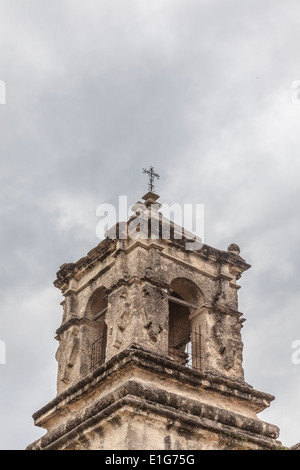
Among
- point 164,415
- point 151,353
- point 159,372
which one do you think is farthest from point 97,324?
point 164,415

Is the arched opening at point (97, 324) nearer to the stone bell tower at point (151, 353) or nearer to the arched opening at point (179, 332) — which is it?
the stone bell tower at point (151, 353)

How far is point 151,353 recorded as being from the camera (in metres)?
11.8

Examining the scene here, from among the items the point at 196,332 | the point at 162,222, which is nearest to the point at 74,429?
the point at 196,332

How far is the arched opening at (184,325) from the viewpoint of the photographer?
13.3 meters

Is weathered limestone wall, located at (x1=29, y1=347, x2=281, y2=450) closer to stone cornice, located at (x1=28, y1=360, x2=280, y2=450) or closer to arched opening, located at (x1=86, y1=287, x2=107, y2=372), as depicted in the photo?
stone cornice, located at (x1=28, y1=360, x2=280, y2=450)

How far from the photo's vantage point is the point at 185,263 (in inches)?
540

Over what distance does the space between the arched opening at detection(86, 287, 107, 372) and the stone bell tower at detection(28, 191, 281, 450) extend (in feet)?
0.06

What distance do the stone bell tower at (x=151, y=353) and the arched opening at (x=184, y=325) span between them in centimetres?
2

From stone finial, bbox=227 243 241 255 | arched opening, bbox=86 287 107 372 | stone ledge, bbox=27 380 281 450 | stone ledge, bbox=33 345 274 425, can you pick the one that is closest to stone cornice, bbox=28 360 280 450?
stone ledge, bbox=27 380 281 450

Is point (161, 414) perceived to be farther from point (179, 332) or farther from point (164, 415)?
point (179, 332)

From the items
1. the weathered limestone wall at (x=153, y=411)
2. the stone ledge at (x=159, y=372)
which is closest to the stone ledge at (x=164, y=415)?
the weathered limestone wall at (x=153, y=411)
